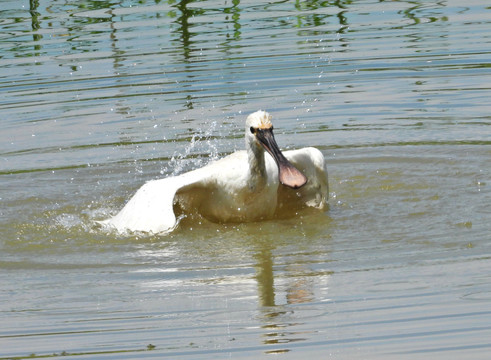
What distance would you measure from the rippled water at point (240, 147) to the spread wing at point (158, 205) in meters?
0.12

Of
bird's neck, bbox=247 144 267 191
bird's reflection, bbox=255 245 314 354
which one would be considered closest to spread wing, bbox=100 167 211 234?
bird's neck, bbox=247 144 267 191

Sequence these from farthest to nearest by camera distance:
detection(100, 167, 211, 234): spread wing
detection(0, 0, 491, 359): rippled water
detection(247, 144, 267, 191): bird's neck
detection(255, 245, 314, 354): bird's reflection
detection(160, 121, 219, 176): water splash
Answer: detection(160, 121, 219, 176): water splash, detection(247, 144, 267, 191): bird's neck, detection(100, 167, 211, 234): spread wing, detection(0, 0, 491, 359): rippled water, detection(255, 245, 314, 354): bird's reflection

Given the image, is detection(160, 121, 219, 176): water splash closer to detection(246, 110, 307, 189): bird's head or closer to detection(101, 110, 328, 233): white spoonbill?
detection(101, 110, 328, 233): white spoonbill

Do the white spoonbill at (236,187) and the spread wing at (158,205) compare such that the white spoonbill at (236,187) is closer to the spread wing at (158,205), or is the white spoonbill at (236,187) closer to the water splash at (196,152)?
the spread wing at (158,205)

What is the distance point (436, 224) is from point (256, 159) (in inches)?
54.0

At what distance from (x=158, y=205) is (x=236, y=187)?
0.59 meters

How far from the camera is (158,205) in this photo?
28.0 ft

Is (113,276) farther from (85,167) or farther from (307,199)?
(85,167)

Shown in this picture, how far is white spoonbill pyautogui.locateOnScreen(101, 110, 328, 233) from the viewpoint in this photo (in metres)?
8.47

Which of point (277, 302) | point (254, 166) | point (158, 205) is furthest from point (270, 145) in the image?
point (277, 302)

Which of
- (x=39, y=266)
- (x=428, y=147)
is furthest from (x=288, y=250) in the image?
(x=428, y=147)

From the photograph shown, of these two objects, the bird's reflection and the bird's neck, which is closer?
the bird's reflection

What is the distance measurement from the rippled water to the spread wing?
4.6 inches

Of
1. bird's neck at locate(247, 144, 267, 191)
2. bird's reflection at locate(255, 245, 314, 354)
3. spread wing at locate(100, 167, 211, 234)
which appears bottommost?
bird's reflection at locate(255, 245, 314, 354)
